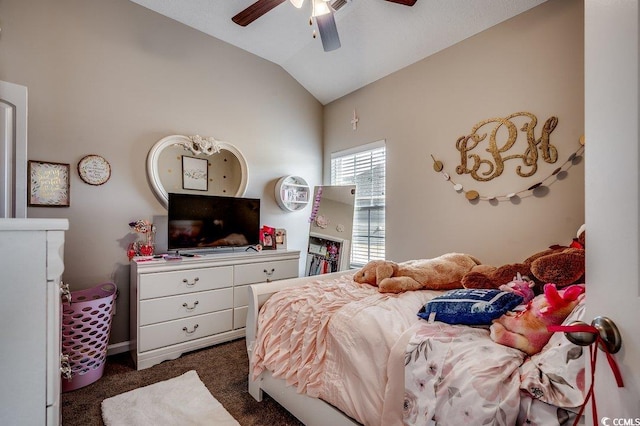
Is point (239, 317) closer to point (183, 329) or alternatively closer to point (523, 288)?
point (183, 329)

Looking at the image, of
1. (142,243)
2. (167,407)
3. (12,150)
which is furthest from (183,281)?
(12,150)

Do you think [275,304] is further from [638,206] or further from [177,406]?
[638,206]

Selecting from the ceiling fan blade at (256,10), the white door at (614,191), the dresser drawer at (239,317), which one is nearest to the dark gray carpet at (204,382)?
the dresser drawer at (239,317)

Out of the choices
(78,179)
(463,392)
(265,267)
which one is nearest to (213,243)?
(265,267)

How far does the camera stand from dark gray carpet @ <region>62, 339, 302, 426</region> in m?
1.69

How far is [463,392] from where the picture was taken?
0.92 metres

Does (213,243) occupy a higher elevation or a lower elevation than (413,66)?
lower

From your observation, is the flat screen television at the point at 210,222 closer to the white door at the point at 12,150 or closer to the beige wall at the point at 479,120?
the white door at the point at 12,150

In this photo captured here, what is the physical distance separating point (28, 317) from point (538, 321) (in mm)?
1549

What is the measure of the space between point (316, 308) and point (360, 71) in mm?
2804

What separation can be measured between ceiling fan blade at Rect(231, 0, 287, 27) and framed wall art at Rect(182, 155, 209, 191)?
1.34 meters

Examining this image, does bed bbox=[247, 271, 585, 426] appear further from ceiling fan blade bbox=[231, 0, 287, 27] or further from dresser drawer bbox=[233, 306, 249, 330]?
ceiling fan blade bbox=[231, 0, 287, 27]

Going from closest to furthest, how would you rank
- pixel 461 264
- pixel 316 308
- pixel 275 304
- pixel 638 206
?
pixel 638 206 → pixel 316 308 → pixel 275 304 → pixel 461 264

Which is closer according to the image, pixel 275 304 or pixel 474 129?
pixel 275 304
